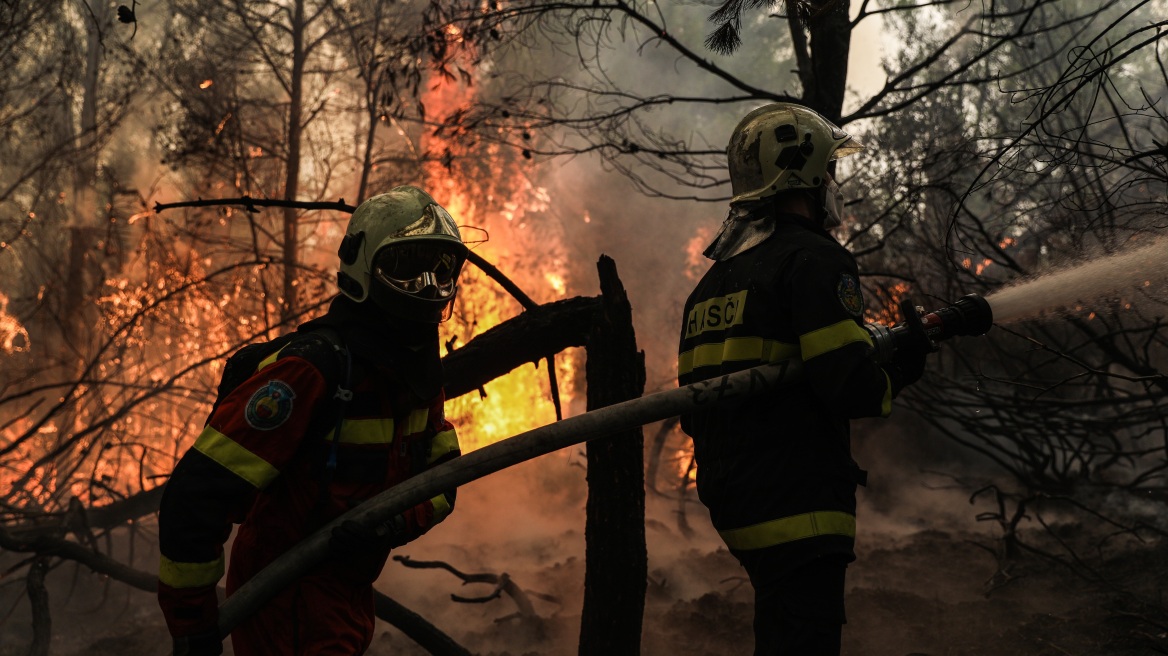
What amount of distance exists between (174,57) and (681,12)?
1489 cm

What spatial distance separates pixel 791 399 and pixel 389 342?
51.5 inches

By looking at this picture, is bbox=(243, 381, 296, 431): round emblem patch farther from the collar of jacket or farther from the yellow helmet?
the yellow helmet

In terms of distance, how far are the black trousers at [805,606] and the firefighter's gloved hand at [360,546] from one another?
120cm

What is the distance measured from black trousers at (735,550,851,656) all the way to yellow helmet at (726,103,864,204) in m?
1.28

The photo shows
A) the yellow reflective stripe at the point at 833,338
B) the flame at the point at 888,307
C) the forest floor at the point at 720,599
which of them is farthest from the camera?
the flame at the point at 888,307

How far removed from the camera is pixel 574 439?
2.76 meters

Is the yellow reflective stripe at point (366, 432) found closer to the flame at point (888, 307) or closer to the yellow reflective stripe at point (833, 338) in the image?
the yellow reflective stripe at point (833, 338)

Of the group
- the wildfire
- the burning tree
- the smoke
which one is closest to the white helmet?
the burning tree

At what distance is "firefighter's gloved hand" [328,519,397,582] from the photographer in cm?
255

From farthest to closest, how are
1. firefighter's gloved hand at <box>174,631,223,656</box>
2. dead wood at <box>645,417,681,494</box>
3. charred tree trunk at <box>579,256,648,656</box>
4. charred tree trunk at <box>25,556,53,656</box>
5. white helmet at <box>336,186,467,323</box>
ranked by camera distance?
dead wood at <box>645,417,681,494</box>, charred tree trunk at <box>25,556,53,656</box>, charred tree trunk at <box>579,256,648,656</box>, white helmet at <box>336,186,467,323</box>, firefighter's gloved hand at <box>174,631,223,656</box>

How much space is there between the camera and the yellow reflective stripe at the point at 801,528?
2664 mm

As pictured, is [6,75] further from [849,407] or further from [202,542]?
[849,407]

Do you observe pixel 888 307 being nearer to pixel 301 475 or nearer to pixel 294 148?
pixel 301 475

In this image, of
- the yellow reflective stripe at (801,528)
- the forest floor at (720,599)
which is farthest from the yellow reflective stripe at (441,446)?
the forest floor at (720,599)
